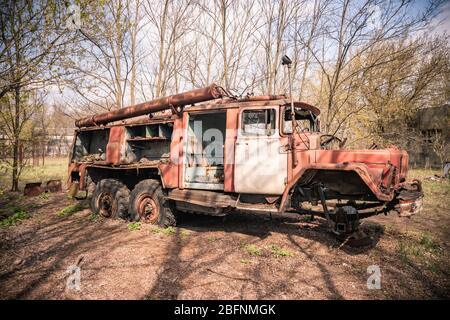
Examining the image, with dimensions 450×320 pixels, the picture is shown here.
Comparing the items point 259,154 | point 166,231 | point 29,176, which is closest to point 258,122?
point 259,154

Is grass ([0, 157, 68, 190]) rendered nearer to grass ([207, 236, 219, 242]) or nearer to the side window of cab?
grass ([207, 236, 219, 242])

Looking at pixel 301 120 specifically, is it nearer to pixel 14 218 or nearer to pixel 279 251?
pixel 279 251

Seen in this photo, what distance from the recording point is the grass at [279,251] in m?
4.64

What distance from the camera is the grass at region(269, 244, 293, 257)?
15.2 feet

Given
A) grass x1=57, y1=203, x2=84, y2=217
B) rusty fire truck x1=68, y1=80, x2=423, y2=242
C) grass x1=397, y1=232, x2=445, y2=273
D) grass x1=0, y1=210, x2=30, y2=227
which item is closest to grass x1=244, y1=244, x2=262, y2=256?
rusty fire truck x1=68, y1=80, x2=423, y2=242

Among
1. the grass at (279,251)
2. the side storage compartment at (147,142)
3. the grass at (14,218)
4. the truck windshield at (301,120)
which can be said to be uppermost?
Result: the truck windshield at (301,120)

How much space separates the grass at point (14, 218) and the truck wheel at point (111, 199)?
155cm

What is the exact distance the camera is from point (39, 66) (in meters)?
5.66

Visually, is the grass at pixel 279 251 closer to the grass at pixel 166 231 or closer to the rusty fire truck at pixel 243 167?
the rusty fire truck at pixel 243 167

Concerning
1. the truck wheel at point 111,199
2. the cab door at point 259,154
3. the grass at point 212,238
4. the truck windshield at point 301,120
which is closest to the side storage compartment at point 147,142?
the truck wheel at point 111,199

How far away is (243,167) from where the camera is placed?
5410mm
